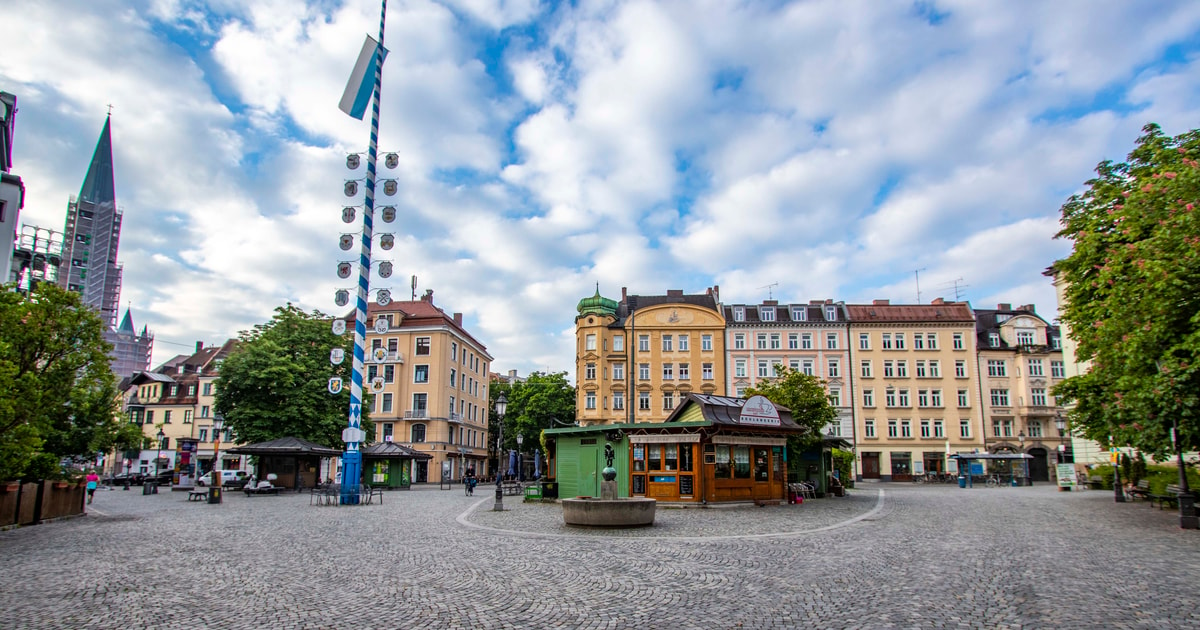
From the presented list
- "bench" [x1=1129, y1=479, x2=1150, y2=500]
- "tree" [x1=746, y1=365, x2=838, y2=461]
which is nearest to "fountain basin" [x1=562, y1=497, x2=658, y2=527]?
"tree" [x1=746, y1=365, x2=838, y2=461]

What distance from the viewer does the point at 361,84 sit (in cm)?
3003

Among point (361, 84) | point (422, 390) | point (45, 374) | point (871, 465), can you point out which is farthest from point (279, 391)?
point (871, 465)

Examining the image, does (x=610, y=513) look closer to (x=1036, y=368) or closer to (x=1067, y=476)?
(x=1067, y=476)

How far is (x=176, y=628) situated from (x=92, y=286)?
7767 inches

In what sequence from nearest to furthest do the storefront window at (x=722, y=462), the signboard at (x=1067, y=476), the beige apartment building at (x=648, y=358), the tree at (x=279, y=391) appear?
the storefront window at (x=722, y=462), the signboard at (x=1067, y=476), the tree at (x=279, y=391), the beige apartment building at (x=648, y=358)

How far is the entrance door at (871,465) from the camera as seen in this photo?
188 ft

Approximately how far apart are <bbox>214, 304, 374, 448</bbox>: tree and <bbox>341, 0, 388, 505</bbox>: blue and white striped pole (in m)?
10.3

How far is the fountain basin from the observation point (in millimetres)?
16516

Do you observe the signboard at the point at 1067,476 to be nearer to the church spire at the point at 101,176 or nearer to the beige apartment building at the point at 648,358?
the beige apartment building at the point at 648,358

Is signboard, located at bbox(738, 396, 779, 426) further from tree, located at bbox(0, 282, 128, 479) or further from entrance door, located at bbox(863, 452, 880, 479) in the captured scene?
entrance door, located at bbox(863, 452, 880, 479)

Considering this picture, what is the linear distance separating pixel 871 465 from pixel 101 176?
207626 millimetres

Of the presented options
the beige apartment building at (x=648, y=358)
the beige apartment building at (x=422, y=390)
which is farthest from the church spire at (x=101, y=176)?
the beige apartment building at (x=648, y=358)

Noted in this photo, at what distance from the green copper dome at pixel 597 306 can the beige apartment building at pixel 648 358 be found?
0.27ft

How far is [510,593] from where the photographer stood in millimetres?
9148
